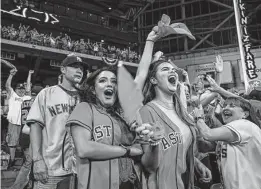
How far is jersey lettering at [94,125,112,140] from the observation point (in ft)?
6.28

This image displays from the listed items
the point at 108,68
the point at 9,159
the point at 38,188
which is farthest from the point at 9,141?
the point at 108,68

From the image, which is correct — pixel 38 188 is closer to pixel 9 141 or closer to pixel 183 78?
pixel 183 78

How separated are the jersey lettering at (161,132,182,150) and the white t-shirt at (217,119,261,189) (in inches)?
21.2

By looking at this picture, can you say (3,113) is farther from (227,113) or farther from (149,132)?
(149,132)

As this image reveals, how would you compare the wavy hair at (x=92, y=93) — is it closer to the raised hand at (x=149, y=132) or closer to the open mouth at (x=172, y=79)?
the open mouth at (x=172, y=79)

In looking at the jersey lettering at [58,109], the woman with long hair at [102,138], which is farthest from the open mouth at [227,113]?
the jersey lettering at [58,109]

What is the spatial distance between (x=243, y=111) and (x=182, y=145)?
0.88 meters

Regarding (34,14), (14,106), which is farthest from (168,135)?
(34,14)

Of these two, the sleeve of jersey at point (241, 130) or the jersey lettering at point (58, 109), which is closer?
the sleeve of jersey at point (241, 130)

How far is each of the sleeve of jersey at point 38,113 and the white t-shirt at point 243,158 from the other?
1597 mm

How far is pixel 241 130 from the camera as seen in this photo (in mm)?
2430

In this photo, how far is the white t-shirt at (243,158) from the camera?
7.92 feet

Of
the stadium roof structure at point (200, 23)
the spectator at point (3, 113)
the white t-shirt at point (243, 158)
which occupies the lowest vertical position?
the white t-shirt at point (243, 158)

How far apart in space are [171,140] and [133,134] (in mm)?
274
